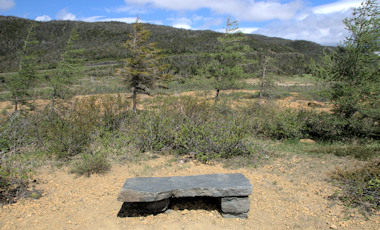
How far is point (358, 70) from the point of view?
27.3 ft

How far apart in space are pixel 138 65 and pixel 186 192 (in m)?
8.24

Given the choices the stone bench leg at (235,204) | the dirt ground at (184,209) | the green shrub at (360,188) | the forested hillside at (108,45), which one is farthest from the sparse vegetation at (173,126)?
the forested hillside at (108,45)

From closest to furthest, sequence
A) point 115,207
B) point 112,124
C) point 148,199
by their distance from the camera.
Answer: point 148,199 → point 115,207 → point 112,124

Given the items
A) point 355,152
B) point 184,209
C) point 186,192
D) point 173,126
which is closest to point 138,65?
point 173,126

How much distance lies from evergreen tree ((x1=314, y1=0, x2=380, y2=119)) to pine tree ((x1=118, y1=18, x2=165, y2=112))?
6880 mm

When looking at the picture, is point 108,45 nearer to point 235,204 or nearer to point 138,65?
point 138,65

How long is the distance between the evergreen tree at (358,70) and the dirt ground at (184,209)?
4.44 meters

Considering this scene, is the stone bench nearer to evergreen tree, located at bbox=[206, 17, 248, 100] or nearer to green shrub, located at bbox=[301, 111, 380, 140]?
green shrub, located at bbox=[301, 111, 380, 140]

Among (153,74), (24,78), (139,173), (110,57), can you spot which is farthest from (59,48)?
(139,173)

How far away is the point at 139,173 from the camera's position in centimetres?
494

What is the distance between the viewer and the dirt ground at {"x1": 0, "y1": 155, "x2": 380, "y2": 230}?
3408 millimetres

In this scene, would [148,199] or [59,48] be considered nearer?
[148,199]

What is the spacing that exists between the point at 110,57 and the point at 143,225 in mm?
29339

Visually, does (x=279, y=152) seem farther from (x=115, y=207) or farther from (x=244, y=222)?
(x=115, y=207)
